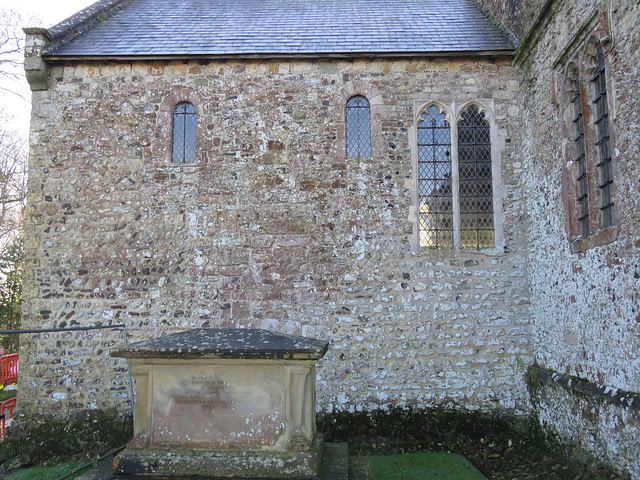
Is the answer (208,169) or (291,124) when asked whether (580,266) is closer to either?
(291,124)

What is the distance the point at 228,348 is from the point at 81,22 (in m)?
8.47

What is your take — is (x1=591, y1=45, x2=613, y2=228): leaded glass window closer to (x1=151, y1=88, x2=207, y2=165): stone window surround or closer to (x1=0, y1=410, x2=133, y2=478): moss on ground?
(x1=151, y1=88, x2=207, y2=165): stone window surround

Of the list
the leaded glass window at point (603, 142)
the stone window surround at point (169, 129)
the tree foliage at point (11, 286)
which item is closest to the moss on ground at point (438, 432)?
the leaded glass window at point (603, 142)

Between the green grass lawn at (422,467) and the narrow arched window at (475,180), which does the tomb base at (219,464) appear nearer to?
the green grass lawn at (422,467)

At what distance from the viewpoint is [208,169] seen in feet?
27.9

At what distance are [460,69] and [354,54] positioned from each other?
200 centimetres

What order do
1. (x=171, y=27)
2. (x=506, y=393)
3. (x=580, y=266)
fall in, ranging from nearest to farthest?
(x=580, y=266)
(x=506, y=393)
(x=171, y=27)

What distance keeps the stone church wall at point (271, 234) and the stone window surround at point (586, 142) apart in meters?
1.56

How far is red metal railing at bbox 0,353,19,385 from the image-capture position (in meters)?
11.2

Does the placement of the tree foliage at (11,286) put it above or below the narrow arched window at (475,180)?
below

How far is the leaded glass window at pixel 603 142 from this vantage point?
5832mm

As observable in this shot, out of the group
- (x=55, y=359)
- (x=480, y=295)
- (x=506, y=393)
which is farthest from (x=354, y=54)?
(x=55, y=359)

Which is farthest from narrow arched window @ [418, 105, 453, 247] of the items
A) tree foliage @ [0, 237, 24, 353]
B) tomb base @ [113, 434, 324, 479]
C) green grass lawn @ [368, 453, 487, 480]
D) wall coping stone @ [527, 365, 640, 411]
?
tree foliage @ [0, 237, 24, 353]

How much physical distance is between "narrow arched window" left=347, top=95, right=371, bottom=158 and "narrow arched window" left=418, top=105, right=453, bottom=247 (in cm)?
97
